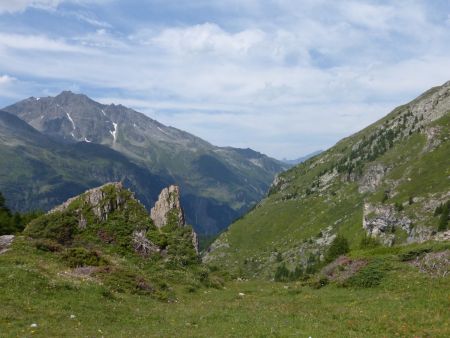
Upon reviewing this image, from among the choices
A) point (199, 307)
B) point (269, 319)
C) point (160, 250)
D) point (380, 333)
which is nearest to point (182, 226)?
point (160, 250)

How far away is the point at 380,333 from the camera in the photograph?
79.1ft

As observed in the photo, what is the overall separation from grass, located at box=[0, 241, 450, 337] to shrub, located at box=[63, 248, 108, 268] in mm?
1748

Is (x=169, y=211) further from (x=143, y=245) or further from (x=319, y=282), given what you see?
(x=319, y=282)

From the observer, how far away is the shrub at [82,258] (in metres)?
42.0

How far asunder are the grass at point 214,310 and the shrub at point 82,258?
175 cm

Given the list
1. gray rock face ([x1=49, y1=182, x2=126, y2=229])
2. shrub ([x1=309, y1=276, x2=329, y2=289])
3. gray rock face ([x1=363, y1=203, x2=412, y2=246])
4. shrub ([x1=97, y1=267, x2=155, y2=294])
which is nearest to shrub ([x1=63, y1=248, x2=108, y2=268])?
shrub ([x1=97, y1=267, x2=155, y2=294])

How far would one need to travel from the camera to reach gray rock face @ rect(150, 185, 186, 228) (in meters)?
66.4

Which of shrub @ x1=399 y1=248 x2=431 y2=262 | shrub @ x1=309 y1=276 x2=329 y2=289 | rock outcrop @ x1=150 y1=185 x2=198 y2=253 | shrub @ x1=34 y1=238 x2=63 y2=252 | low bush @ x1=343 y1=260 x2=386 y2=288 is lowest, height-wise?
shrub @ x1=309 y1=276 x2=329 y2=289

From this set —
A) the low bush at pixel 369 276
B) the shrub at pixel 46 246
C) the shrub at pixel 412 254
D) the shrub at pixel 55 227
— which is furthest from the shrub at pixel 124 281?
the shrub at pixel 412 254

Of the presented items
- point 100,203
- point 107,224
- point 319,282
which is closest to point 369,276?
point 319,282

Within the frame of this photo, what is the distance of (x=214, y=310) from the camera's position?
1289 inches

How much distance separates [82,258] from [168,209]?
2694 centimetres

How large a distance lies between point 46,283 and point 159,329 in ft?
34.2

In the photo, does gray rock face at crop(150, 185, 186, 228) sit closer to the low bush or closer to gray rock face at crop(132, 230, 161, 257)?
gray rock face at crop(132, 230, 161, 257)
